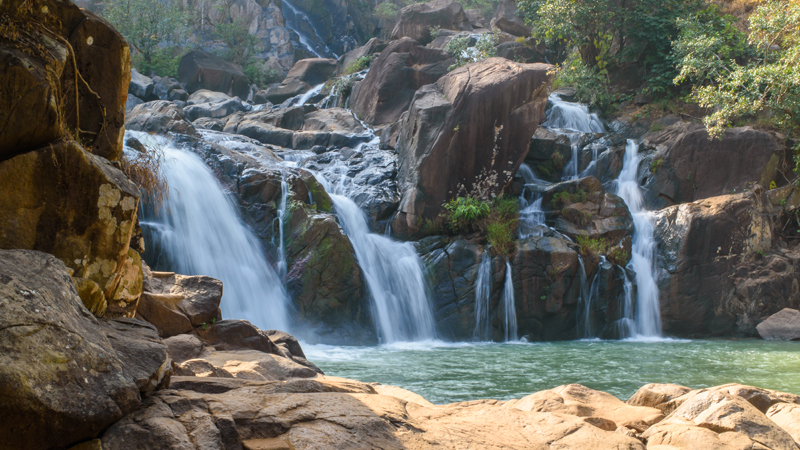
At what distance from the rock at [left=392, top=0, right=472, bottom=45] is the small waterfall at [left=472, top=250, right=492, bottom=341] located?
51.7 ft

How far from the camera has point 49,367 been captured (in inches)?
88.4

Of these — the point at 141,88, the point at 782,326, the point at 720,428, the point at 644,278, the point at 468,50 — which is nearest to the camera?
the point at 720,428

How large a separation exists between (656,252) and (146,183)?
1233 cm

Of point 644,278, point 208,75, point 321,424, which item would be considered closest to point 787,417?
point 321,424

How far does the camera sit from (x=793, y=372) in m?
8.03

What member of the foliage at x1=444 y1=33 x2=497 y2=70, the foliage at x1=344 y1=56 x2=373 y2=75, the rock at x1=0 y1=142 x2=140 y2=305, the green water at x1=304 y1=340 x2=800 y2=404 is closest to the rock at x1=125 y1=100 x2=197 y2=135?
the green water at x1=304 y1=340 x2=800 y2=404

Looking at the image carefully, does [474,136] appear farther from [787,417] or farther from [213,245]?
[787,417]

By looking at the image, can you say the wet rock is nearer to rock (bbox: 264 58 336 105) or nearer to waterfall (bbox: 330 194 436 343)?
rock (bbox: 264 58 336 105)

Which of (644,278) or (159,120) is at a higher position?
(159,120)

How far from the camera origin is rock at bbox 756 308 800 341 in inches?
469

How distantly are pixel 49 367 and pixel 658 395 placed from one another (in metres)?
4.92

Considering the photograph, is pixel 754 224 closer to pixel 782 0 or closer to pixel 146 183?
pixel 782 0

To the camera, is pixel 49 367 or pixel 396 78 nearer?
pixel 49 367

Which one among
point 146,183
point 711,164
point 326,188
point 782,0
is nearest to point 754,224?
point 711,164
